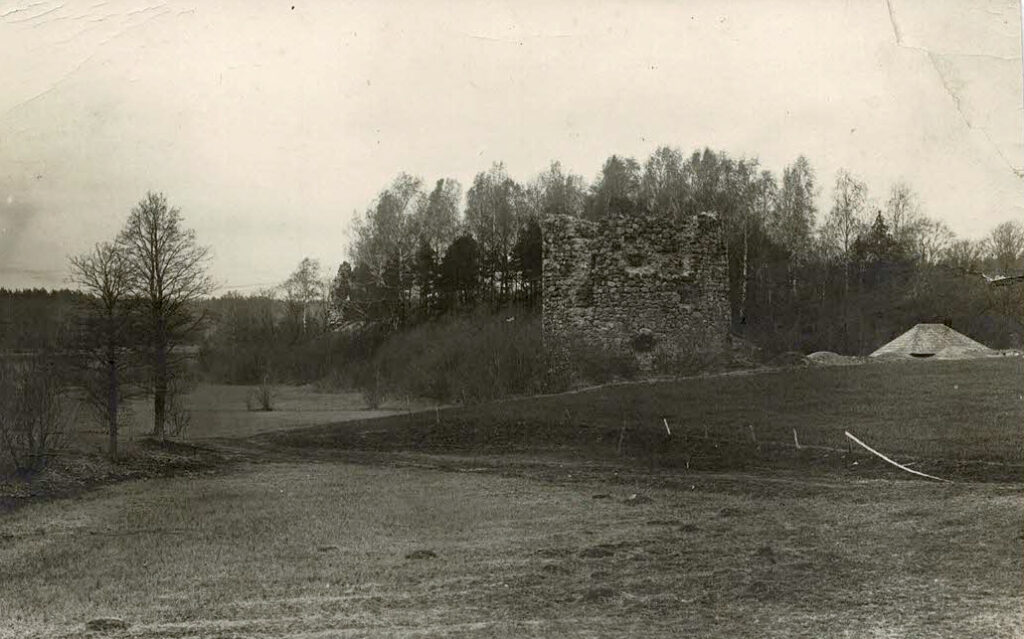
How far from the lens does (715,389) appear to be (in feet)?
71.2

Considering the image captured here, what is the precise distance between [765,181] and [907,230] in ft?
27.6

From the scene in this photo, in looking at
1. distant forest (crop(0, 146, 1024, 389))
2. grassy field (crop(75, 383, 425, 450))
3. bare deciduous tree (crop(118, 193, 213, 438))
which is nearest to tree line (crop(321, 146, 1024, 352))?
distant forest (crop(0, 146, 1024, 389))

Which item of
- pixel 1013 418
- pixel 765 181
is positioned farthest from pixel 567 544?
pixel 765 181

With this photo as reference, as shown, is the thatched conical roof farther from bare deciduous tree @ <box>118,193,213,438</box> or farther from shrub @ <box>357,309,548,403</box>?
bare deciduous tree @ <box>118,193,213,438</box>

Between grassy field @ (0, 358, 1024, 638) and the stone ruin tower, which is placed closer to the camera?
grassy field @ (0, 358, 1024, 638)

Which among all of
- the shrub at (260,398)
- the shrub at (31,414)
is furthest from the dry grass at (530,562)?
the shrub at (260,398)

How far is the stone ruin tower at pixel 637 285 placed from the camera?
28016 millimetres

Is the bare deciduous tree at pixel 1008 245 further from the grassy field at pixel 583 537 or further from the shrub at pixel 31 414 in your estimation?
the shrub at pixel 31 414

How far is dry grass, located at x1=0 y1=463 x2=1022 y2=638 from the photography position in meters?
6.71

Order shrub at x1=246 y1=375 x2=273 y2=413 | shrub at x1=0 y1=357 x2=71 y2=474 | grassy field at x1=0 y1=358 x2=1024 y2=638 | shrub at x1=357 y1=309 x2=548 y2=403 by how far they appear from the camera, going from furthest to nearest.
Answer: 1. shrub at x1=357 y1=309 x2=548 y2=403
2. shrub at x1=246 y1=375 x2=273 y2=413
3. shrub at x1=0 y1=357 x2=71 y2=474
4. grassy field at x1=0 y1=358 x2=1024 y2=638

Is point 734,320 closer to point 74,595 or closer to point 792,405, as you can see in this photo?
point 792,405

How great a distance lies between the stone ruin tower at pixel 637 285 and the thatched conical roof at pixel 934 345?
20.6 feet

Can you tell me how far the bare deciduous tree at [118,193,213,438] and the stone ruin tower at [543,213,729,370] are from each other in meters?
13.1

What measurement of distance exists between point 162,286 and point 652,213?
1818 centimetres
